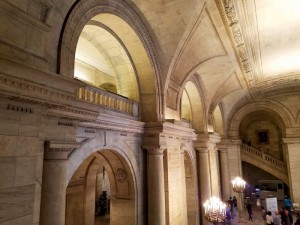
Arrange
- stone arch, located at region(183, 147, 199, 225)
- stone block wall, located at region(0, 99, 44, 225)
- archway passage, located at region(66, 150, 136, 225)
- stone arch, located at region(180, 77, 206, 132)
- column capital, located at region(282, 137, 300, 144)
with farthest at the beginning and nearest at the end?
column capital, located at region(282, 137, 300, 144), stone arch, located at region(180, 77, 206, 132), stone arch, located at region(183, 147, 199, 225), archway passage, located at region(66, 150, 136, 225), stone block wall, located at region(0, 99, 44, 225)

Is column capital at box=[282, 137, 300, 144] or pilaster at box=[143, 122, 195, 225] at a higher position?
column capital at box=[282, 137, 300, 144]

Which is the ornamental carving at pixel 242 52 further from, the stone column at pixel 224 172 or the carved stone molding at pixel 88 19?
the stone column at pixel 224 172

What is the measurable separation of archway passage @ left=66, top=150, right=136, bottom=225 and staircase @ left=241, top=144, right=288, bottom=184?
409 inches

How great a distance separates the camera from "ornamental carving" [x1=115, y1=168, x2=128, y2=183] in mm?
6206

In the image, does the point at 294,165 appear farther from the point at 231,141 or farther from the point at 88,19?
the point at 88,19

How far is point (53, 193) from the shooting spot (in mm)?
3303

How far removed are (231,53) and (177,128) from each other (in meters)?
3.39

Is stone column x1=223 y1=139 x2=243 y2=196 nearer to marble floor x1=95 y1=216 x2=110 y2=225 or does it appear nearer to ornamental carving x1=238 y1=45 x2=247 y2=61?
ornamental carving x1=238 y1=45 x2=247 y2=61

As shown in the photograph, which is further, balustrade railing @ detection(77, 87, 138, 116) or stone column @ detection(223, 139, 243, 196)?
stone column @ detection(223, 139, 243, 196)

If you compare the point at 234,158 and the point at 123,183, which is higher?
the point at 234,158

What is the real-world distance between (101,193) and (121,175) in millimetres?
8917

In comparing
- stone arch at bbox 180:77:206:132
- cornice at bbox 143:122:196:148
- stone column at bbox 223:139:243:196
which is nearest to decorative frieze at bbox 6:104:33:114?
cornice at bbox 143:122:196:148

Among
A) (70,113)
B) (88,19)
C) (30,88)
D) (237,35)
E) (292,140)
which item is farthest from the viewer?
(292,140)

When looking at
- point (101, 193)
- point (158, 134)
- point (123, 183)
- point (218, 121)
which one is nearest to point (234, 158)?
point (218, 121)
